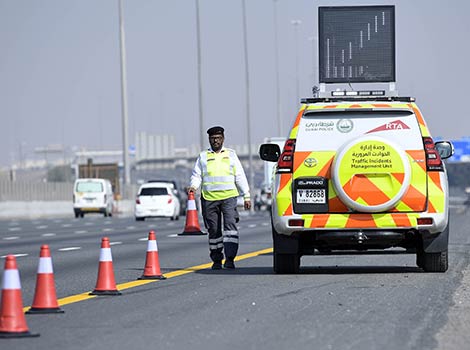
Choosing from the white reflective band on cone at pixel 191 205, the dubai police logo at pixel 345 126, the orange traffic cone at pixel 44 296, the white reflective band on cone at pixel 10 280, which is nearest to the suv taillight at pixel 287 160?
the dubai police logo at pixel 345 126

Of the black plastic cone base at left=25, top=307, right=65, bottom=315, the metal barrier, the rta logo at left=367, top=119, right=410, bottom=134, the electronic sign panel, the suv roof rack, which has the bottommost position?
the metal barrier

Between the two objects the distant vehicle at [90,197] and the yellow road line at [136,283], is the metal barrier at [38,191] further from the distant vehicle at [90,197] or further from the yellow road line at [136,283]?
the yellow road line at [136,283]

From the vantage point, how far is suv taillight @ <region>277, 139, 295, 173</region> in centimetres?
1706

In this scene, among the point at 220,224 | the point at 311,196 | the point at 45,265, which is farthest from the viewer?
the point at 220,224

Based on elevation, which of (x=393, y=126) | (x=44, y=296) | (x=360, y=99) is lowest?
(x=44, y=296)

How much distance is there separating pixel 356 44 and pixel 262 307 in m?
7.56

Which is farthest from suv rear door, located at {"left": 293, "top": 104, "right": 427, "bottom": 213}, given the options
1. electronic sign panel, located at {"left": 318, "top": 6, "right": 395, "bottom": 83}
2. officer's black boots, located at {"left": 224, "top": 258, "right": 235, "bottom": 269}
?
electronic sign panel, located at {"left": 318, "top": 6, "right": 395, "bottom": 83}

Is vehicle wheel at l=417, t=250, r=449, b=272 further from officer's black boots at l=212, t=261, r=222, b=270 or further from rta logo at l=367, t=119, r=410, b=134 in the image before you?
officer's black boots at l=212, t=261, r=222, b=270

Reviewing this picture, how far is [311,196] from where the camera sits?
1698 centimetres

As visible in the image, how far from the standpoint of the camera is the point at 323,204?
55.6 feet

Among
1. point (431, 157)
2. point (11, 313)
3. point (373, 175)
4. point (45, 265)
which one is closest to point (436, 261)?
point (431, 157)

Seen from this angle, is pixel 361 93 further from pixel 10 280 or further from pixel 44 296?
pixel 10 280

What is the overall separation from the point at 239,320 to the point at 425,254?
5.93 m

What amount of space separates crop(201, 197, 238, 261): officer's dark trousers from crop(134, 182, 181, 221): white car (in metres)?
34.4
